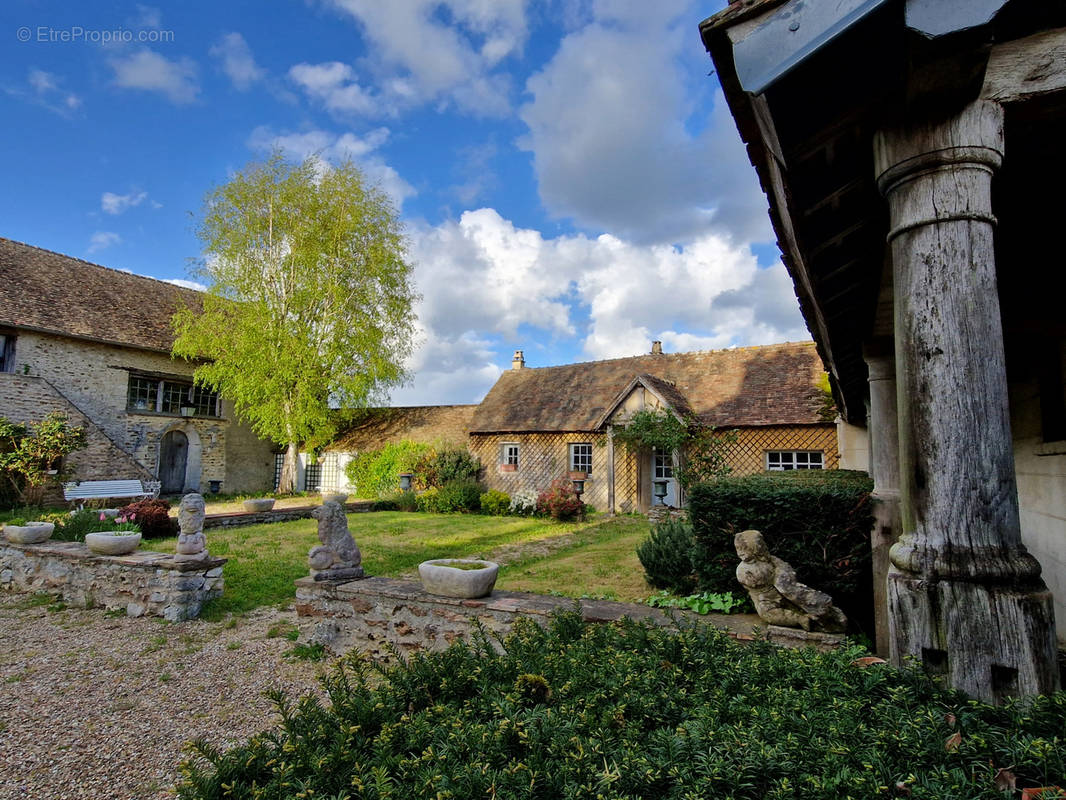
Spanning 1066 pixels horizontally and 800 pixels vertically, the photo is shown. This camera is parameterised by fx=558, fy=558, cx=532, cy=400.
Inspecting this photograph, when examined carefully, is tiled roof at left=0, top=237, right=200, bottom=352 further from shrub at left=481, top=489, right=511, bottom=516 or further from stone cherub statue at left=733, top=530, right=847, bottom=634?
stone cherub statue at left=733, top=530, right=847, bottom=634

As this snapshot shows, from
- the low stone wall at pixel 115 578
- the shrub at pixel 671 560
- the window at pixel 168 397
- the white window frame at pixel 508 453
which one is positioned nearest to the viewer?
the shrub at pixel 671 560

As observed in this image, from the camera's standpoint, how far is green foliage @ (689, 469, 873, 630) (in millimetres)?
A: 4488

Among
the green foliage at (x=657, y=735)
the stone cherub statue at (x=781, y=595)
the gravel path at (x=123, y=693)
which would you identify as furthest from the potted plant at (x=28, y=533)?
the stone cherub statue at (x=781, y=595)

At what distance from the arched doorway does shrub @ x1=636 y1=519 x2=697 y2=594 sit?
19.2m

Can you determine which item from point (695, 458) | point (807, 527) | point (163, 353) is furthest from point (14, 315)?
point (807, 527)

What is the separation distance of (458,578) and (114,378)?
18.4 metres

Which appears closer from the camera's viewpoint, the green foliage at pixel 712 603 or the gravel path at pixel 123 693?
the gravel path at pixel 123 693

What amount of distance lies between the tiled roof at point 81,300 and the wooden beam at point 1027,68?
2031 centimetres

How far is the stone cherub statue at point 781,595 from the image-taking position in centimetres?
372

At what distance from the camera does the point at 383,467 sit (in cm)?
2062

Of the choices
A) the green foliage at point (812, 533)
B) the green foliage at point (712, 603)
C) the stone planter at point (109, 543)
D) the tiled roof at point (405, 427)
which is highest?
the tiled roof at point (405, 427)

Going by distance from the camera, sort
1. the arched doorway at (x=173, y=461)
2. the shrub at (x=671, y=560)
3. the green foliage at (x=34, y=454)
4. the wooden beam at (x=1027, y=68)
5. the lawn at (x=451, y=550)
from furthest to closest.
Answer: the arched doorway at (x=173, y=461) → the green foliage at (x=34, y=454) → the lawn at (x=451, y=550) → the shrub at (x=671, y=560) → the wooden beam at (x=1027, y=68)

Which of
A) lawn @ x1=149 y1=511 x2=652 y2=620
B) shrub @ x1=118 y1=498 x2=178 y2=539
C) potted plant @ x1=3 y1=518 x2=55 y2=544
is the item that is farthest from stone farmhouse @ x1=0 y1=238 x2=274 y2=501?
potted plant @ x1=3 y1=518 x2=55 y2=544

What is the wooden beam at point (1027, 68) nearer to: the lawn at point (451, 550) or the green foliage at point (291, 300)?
the lawn at point (451, 550)
